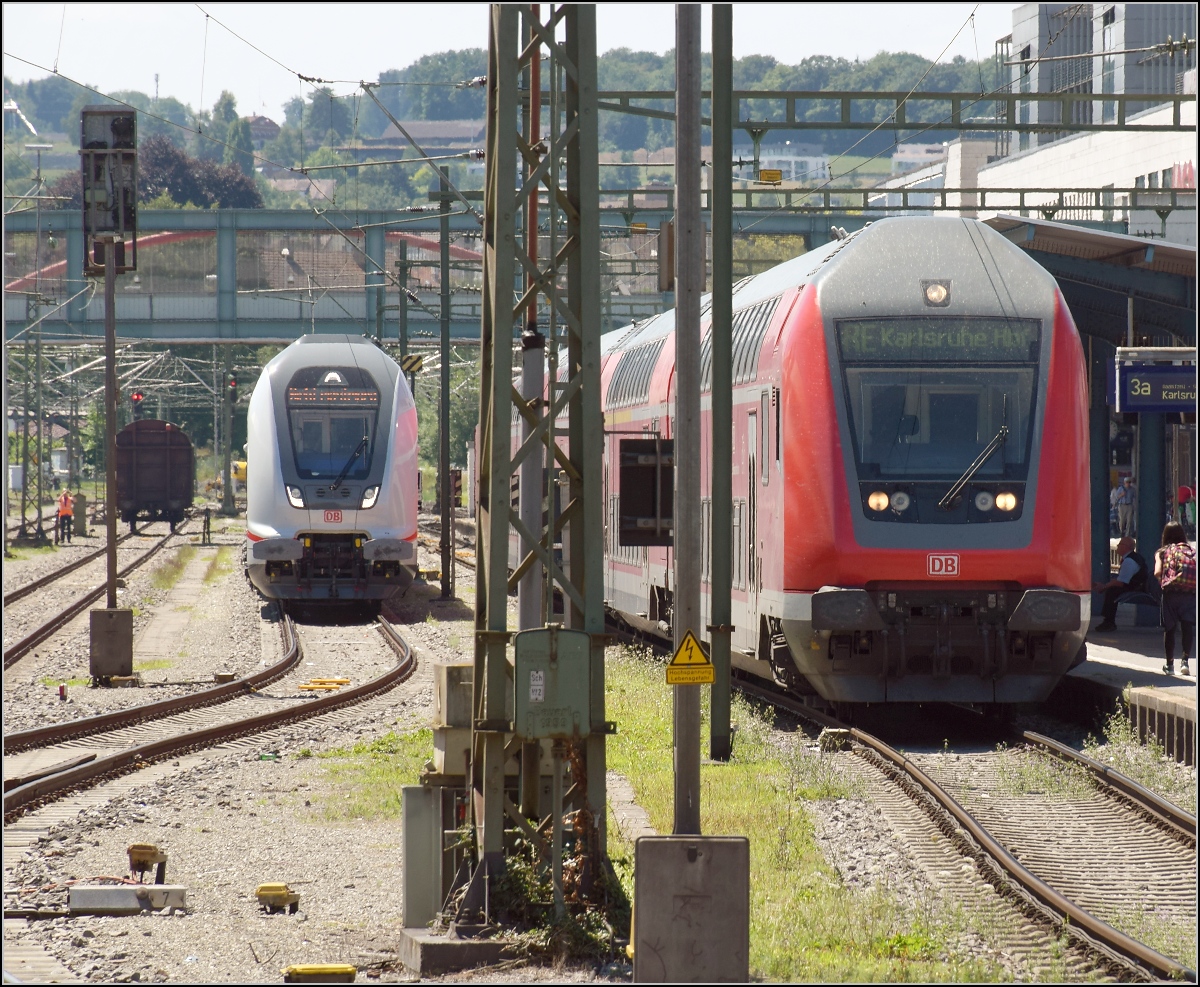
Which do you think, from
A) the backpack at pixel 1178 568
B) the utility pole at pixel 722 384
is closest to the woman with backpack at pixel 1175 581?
the backpack at pixel 1178 568

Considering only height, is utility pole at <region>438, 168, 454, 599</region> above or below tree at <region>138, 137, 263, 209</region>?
below

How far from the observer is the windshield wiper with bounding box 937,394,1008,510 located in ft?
43.7

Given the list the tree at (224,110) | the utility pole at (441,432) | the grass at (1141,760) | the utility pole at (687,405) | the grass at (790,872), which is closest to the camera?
the grass at (790,872)

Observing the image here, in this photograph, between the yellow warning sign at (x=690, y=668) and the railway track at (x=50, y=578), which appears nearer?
the yellow warning sign at (x=690, y=668)

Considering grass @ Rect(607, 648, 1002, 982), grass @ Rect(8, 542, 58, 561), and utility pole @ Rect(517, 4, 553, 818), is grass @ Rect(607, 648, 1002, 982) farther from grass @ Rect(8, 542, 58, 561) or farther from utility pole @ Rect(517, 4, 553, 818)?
grass @ Rect(8, 542, 58, 561)

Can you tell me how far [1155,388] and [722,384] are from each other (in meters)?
6.24

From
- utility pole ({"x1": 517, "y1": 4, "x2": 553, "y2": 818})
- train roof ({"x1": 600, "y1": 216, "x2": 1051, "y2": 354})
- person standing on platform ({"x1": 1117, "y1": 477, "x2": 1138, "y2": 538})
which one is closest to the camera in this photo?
utility pole ({"x1": 517, "y1": 4, "x2": 553, "y2": 818})

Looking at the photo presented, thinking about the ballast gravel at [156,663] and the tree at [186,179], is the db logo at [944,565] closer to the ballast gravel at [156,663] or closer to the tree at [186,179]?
the ballast gravel at [156,663]

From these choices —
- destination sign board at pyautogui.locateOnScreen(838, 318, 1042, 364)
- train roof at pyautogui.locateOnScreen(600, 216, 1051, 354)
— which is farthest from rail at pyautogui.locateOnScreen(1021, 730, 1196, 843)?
train roof at pyautogui.locateOnScreen(600, 216, 1051, 354)

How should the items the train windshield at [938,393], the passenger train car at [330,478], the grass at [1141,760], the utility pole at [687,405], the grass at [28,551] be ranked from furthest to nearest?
1. the grass at [28,551]
2. the passenger train car at [330,478]
3. the train windshield at [938,393]
4. the grass at [1141,760]
5. the utility pole at [687,405]

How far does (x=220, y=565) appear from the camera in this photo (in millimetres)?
40219

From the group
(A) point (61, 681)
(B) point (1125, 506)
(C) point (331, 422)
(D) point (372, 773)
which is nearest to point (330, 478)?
(C) point (331, 422)

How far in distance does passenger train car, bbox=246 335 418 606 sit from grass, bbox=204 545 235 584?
10503 mm

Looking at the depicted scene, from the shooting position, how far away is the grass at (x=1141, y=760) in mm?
11641
